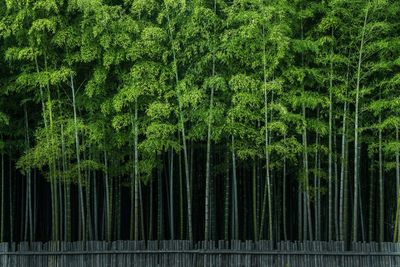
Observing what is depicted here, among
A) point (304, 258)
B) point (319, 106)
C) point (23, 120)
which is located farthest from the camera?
point (23, 120)

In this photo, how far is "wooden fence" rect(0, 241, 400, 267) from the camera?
7883 mm

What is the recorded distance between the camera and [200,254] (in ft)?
26.3

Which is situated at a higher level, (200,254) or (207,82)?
(207,82)

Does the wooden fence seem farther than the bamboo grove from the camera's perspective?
No

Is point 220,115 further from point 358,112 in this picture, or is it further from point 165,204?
point 165,204

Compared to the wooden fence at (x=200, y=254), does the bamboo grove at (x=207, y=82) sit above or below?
above

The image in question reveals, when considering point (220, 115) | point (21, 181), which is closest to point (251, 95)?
point (220, 115)

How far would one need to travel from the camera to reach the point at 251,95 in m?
8.30

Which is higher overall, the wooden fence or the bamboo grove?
the bamboo grove

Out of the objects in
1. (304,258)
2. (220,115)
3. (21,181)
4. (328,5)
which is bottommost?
(304,258)

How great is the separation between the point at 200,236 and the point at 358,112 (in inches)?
164

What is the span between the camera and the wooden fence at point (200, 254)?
25.9 ft

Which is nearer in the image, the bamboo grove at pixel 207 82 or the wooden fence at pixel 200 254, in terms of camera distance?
the wooden fence at pixel 200 254

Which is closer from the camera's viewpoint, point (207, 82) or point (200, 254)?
point (200, 254)
